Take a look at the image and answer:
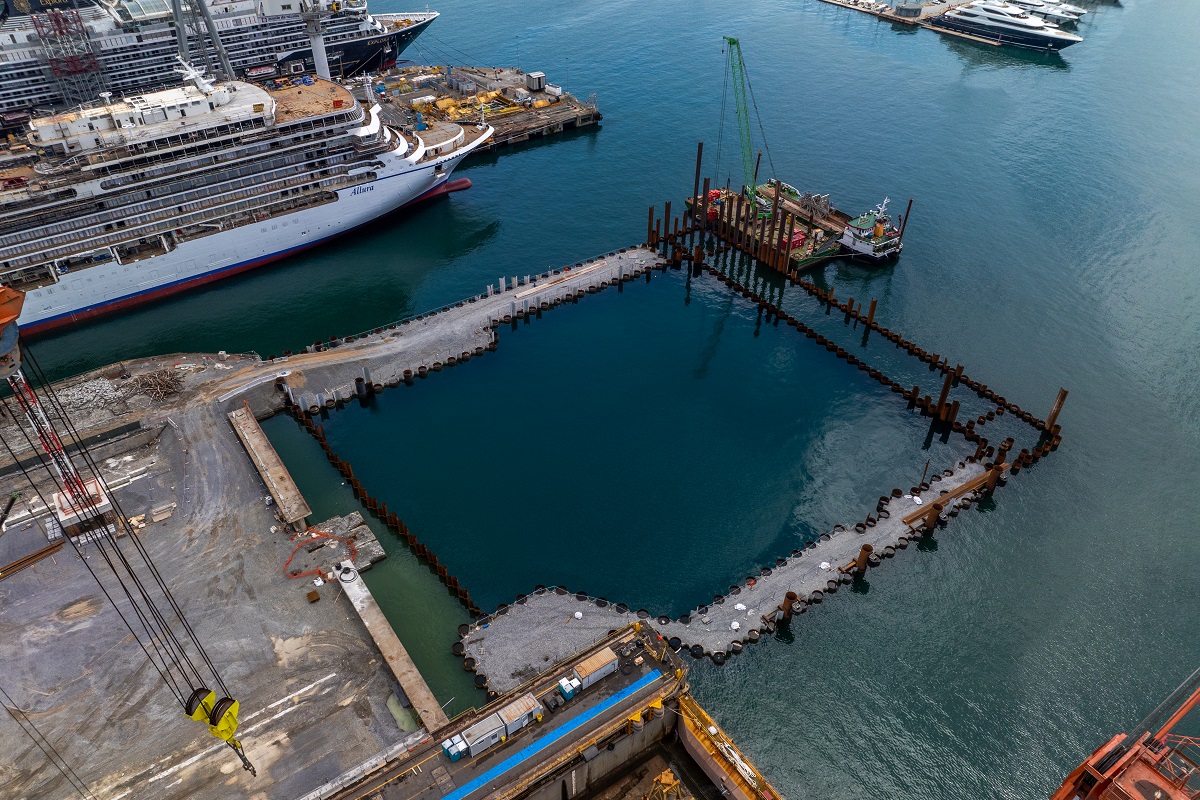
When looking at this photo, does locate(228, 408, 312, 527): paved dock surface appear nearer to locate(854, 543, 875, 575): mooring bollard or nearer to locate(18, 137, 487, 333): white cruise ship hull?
locate(18, 137, 487, 333): white cruise ship hull

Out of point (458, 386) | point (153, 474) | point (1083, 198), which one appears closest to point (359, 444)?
point (458, 386)

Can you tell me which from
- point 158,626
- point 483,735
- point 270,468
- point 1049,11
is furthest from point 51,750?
point 1049,11

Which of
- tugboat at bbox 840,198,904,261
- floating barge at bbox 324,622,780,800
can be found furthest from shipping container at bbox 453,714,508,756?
tugboat at bbox 840,198,904,261

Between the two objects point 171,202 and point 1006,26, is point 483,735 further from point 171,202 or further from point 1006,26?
point 1006,26

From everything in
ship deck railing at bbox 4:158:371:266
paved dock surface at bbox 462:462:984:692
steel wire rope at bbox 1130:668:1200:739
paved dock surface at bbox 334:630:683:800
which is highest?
ship deck railing at bbox 4:158:371:266

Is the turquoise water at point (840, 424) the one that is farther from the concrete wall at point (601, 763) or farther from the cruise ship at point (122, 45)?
the cruise ship at point (122, 45)

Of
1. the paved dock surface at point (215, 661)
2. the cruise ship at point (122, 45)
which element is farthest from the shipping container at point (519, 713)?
the cruise ship at point (122, 45)
